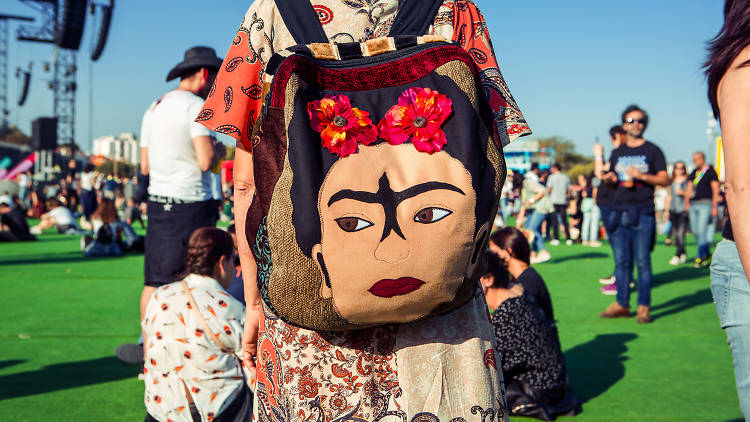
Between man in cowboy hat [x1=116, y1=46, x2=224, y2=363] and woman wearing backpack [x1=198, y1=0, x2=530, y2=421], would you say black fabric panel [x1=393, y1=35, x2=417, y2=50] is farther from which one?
man in cowboy hat [x1=116, y1=46, x2=224, y2=363]

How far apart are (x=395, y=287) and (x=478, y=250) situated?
208 mm

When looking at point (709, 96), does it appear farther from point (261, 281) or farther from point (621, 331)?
point (621, 331)

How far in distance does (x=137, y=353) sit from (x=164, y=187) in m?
1.55

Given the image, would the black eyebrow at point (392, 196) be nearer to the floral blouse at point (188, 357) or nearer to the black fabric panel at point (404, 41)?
the black fabric panel at point (404, 41)

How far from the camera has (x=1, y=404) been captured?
451cm

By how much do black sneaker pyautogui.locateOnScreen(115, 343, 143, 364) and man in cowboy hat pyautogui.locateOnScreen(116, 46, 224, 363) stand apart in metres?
0.93

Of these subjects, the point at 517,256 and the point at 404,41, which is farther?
the point at 517,256

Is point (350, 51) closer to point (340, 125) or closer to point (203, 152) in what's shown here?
point (340, 125)

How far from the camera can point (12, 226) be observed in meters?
16.4

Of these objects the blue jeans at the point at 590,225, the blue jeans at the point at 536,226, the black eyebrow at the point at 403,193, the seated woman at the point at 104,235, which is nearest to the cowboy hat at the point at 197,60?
the black eyebrow at the point at 403,193

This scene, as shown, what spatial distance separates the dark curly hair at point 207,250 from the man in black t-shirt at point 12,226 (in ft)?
48.0

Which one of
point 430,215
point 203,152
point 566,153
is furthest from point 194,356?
point 566,153

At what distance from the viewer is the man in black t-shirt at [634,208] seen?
7.30m

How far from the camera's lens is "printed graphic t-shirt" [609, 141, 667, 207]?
7387mm
